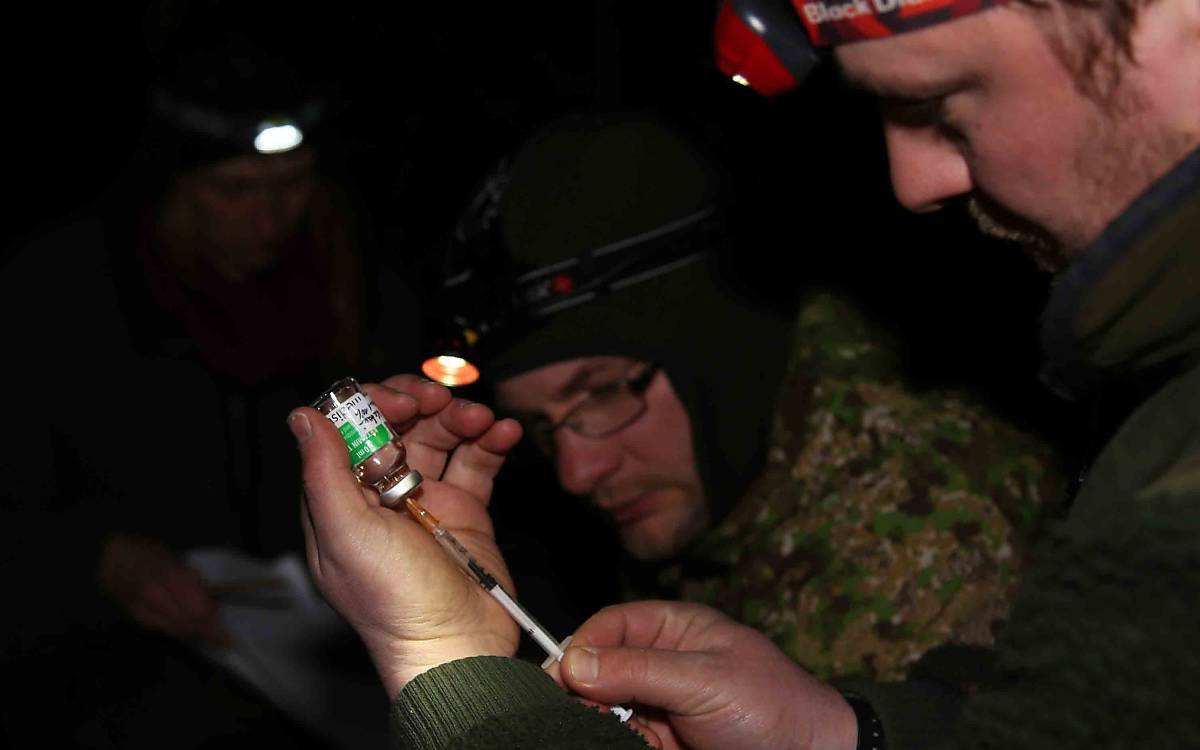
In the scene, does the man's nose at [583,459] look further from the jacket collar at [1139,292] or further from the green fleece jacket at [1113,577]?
the jacket collar at [1139,292]

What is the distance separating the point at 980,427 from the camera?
8.04 feet

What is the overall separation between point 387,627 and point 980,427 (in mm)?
1468

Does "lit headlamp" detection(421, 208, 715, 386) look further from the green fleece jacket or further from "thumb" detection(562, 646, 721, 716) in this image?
the green fleece jacket

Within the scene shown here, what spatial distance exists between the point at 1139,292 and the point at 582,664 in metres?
0.86

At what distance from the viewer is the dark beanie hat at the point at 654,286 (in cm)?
266

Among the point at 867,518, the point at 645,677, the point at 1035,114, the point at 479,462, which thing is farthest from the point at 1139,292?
the point at 867,518

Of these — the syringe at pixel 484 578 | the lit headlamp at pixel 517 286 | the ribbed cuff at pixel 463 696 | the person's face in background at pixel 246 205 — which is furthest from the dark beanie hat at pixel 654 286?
the ribbed cuff at pixel 463 696

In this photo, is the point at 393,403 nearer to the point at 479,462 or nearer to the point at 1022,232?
the point at 479,462

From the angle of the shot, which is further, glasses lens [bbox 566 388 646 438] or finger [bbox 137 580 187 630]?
finger [bbox 137 580 187 630]

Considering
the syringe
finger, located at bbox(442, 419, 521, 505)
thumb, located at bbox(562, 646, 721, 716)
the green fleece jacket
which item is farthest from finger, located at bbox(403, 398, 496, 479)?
the green fleece jacket

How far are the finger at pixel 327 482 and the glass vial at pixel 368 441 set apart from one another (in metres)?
0.02

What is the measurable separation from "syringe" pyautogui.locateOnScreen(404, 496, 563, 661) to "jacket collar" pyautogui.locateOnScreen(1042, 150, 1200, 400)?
0.81m

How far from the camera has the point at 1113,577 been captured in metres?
0.85

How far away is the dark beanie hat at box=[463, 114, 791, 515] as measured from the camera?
8.74 ft
